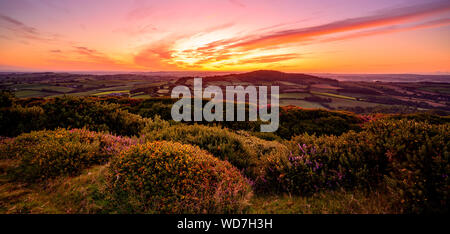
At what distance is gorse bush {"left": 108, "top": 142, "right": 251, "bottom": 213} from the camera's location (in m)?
3.45

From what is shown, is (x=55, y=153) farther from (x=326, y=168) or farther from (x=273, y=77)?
(x=273, y=77)

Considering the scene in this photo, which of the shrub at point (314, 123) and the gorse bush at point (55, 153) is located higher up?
the gorse bush at point (55, 153)

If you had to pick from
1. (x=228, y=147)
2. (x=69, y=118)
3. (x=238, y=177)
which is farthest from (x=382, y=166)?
(x=69, y=118)

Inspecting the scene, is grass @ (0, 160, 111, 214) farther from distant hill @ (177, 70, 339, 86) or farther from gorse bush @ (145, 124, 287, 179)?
distant hill @ (177, 70, 339, 86)

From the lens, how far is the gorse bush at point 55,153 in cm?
475

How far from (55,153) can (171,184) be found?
4134 millimetres

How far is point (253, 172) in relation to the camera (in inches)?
218

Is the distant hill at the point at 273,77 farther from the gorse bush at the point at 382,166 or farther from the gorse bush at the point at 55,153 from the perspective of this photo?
the gorse bush at the point at 382,166

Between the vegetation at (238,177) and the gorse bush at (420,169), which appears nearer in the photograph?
the gorse bush at (420,169)

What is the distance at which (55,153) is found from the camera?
513 cm

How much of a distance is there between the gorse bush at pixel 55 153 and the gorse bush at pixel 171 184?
58.6 inches

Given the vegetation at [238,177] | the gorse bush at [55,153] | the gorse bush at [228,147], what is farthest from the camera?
the gorse bush at [228,147]

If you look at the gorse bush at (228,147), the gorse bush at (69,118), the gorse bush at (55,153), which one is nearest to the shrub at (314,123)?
the gorse bush at (228,147)

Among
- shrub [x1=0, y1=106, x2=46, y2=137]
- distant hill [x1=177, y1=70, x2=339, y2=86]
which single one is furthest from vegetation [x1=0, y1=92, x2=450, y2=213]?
distant hill [x1=177, y1=70, x2=339, y2=86]
